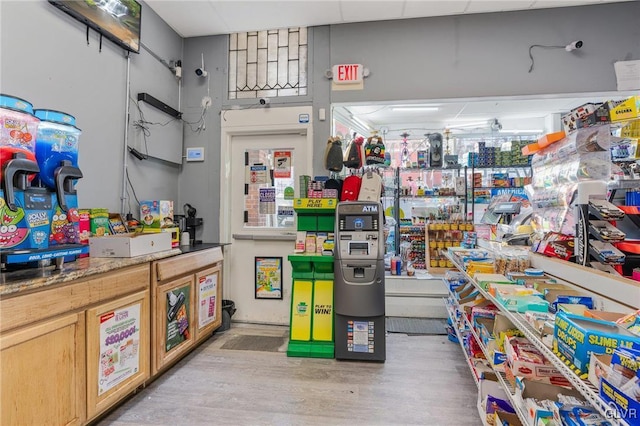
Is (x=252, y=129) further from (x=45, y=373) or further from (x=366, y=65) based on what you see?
(x=45, y=373)

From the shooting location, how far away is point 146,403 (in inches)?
95.8

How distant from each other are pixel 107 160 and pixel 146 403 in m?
Answer: 2.18

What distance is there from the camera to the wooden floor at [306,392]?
2.26 m

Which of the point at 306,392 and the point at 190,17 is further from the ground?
the point at 190,17

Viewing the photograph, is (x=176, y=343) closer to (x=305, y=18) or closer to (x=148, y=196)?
(x=148, y=196)

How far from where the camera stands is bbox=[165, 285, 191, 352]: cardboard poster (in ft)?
9.28

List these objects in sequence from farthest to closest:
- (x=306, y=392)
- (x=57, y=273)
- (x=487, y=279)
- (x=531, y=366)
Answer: (x=306, y=392)
(x=487, y=279)
(x=57, y=273)
(x=531, y=366)

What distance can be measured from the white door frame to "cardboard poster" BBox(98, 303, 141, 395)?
1.88 metres

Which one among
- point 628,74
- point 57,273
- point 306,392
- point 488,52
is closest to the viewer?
point 57,273

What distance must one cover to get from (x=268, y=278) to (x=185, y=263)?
4.44 feet

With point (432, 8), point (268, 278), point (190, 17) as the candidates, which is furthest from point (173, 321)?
point (432, 8)

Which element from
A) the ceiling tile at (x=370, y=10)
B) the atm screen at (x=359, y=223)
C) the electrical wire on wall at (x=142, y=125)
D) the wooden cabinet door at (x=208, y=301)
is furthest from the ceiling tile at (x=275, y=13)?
the wooden cabinet door at (x=208, y=301)

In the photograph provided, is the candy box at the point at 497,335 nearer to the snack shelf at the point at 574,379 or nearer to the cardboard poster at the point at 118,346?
the snack shelf at the point at 574,379

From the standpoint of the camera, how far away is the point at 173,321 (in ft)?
9.46
